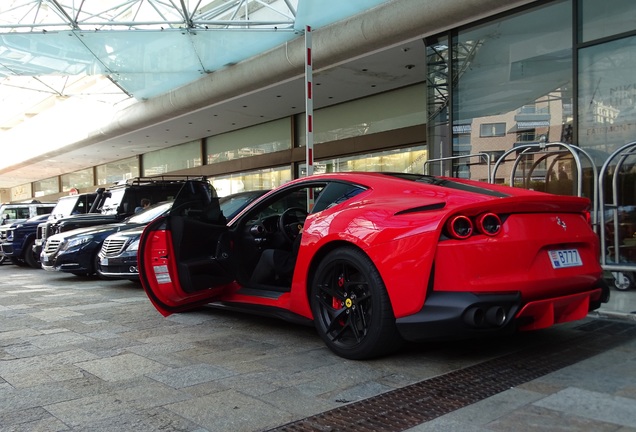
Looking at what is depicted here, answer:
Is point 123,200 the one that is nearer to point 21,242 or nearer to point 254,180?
point 21,242

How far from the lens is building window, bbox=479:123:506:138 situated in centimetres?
962

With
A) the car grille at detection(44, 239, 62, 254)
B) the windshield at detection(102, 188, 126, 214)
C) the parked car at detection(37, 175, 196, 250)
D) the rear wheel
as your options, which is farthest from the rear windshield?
the windshield at detection(102, 188, 126, 214)

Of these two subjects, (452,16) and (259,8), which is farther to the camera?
(259,8)

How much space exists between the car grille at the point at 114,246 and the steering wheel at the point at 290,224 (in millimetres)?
3550

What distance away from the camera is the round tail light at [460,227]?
3225 mm

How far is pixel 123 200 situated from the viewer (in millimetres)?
11031

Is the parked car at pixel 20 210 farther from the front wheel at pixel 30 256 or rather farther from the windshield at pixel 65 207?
the front wheel at pixel 30 256

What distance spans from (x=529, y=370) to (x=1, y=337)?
458cm

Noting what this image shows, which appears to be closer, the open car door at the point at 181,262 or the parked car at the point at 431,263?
the parked car at the point at 431,263

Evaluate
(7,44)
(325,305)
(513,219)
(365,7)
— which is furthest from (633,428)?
(7,44)

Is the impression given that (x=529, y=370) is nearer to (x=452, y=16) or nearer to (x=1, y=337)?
(x=1, y=337)

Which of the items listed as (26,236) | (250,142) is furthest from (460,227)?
(250,142)

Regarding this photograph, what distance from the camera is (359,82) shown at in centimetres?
1435

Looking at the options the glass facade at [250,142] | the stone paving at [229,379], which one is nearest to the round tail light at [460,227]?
the stone paving at [229,379]
